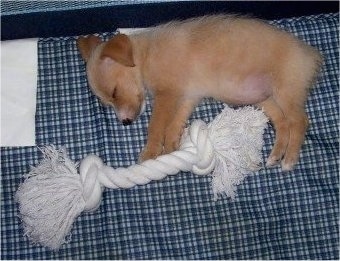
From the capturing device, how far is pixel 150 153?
2.85 meters

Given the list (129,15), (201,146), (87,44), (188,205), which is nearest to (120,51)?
(87,44)

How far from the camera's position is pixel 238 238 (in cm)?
280

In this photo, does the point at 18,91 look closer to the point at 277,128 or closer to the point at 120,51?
the point at 120,51

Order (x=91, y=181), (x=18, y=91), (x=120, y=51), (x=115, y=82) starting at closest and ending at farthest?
(x=91, y=181), (x=120, y=51), (x=115, y=82), (x=18, y=91)

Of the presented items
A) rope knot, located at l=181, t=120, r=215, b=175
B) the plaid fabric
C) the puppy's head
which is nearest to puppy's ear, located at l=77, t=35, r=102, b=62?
the puppy's head

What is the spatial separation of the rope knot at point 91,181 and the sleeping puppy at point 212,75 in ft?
1.02

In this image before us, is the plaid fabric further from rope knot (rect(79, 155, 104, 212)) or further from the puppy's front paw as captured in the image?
rope knot (rect(79, 155, 104, 212))

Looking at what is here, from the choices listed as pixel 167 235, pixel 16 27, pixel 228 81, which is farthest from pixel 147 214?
pixel 16 27

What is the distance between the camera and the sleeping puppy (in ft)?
9.35

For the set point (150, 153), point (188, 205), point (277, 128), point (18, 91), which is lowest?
point (188, 205)

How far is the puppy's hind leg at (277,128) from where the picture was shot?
2879 millimetres

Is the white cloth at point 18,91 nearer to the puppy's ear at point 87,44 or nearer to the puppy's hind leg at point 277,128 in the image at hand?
the puppy's ear at point 87,44

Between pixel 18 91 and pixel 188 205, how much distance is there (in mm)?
1226

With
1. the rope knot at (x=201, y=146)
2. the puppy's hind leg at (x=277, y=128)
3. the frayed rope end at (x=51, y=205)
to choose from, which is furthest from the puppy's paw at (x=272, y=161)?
the frayed rope end at (x=51, y=205)
